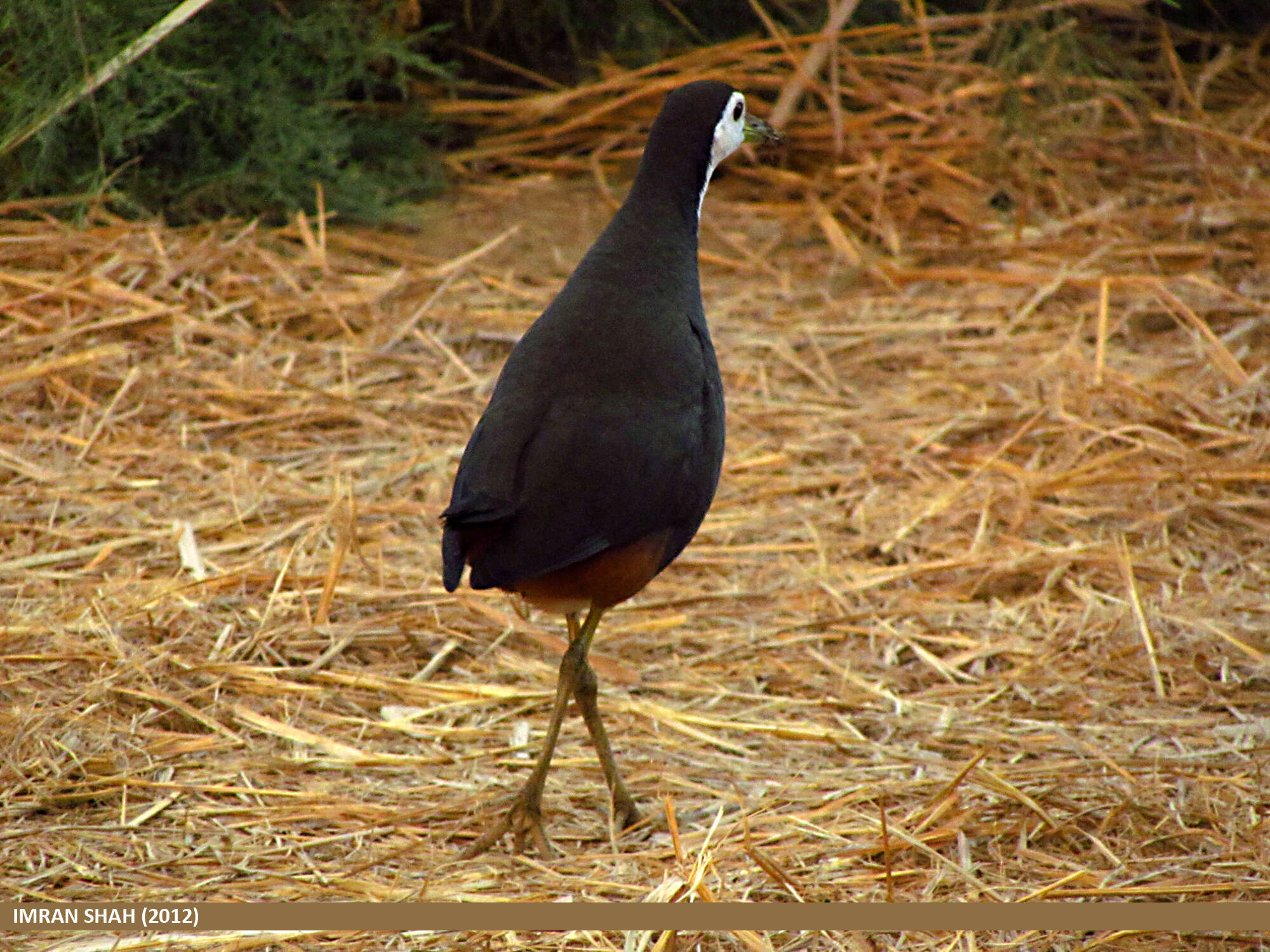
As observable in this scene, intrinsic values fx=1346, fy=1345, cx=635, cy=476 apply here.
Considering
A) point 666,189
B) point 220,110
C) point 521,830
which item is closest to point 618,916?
point 521,830

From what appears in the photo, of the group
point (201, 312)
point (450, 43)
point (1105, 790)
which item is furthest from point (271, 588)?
point (450, 43)

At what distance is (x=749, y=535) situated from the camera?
3871mm

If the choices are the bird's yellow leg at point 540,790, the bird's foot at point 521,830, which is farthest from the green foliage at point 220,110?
the bird's foot at point 521,830

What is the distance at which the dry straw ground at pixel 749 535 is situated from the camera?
248cm

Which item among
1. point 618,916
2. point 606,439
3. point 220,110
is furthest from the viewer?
point 220,110

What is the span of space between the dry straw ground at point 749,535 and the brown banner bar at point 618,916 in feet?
0.26

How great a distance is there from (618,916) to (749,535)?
74.3 inches

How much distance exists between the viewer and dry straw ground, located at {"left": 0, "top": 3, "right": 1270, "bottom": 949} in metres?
2.48

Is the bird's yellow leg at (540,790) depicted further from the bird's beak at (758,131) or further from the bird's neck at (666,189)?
the bird's beak at (758,131)

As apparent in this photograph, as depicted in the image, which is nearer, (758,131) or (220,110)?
(758,131)

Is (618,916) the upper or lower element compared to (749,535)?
upper

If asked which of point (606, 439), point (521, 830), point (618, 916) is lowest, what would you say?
point (521, 830)

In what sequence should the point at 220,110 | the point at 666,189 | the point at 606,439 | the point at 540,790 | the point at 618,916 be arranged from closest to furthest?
1. the point at 618,916
2. the point at 606,439
3. the point at 540,790
4. the point at 666,189
5. the point at 220,110

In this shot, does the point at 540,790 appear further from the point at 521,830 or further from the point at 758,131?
the point at 758,131
